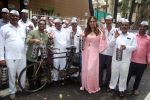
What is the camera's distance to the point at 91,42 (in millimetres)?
8289

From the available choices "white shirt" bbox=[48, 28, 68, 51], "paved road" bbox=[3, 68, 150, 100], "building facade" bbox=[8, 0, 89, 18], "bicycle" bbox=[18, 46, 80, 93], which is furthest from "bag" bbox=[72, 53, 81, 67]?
"building facade" bbox=[8, 0, 89, 18]

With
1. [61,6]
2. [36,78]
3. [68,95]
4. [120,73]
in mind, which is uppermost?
[61,6]

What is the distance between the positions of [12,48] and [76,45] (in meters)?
2.43

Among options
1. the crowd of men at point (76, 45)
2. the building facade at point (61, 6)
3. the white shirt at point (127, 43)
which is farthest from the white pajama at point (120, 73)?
the building facade at point (61, 6)

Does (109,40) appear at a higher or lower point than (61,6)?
lower

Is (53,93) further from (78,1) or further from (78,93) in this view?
(78,1)

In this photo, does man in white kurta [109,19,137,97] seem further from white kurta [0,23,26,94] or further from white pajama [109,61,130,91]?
white kurta [0,23,26,94]

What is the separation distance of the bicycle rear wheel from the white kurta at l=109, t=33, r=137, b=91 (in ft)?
5.95

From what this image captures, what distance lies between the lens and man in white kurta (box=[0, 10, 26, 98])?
7.30 meters

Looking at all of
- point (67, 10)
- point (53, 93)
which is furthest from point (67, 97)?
point (67, 10)

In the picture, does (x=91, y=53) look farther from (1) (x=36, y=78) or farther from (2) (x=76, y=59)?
(1) (x=36, y=78)

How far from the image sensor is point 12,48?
7.37m

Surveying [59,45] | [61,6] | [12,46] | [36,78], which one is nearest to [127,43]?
[59,45]

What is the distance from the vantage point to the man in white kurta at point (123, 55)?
8.03m
